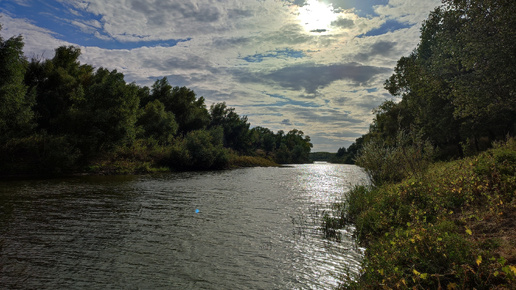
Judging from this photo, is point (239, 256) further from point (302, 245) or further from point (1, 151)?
point (1, 151)

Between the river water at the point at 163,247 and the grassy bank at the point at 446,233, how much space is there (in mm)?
1419

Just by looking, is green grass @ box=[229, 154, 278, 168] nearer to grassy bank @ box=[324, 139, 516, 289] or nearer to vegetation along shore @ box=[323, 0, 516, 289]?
vegetation along shore @ box=[323, 0, 516, 289]

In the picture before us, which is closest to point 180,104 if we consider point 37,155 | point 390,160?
point 37,155

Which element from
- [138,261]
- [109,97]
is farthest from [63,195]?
[109,97]

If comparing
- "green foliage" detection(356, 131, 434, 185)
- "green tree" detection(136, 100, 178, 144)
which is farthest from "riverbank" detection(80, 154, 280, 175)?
"green foliage" detection(356, 131, 434, 185)

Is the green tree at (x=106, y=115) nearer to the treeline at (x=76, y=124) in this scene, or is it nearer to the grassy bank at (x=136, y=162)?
the treeline at (x=76, y=124)

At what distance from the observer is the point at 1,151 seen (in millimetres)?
28719

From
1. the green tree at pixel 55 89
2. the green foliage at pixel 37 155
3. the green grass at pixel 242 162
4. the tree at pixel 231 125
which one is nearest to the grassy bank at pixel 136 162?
the green foliage at pixel 37 155

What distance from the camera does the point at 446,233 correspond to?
6031 mm

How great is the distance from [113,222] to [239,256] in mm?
7274

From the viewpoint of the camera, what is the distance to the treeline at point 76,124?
1128 inches

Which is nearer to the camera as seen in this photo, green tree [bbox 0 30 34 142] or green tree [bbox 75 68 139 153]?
green tree [bbox 0 30 34 142]

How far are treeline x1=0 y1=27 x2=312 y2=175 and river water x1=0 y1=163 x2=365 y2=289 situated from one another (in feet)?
52.6

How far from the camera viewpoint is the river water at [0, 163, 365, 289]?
279 inches
